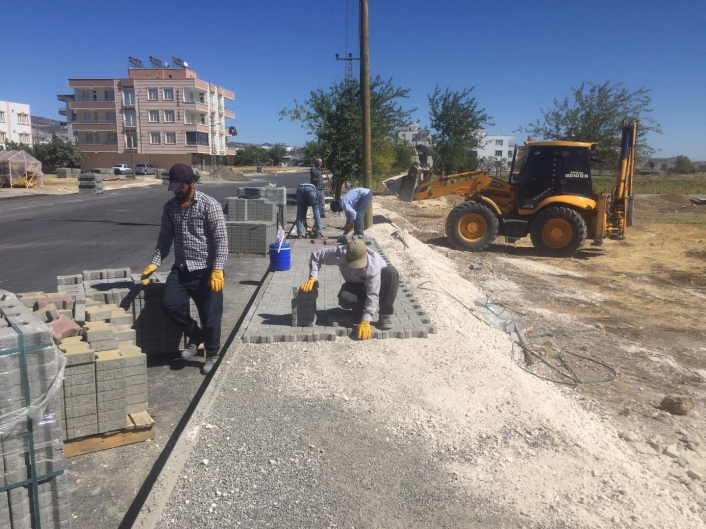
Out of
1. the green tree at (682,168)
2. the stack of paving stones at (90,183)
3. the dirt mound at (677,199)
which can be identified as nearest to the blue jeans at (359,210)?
the dirt mound at (677,199)

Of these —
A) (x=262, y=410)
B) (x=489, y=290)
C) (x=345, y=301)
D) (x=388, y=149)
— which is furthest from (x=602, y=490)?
(x=388, y=149)

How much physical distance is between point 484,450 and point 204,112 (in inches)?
2887

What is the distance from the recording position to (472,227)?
47.0 ft

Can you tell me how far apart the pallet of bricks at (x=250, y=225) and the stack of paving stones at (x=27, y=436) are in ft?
31.0

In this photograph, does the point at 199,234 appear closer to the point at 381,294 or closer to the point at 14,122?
the point at 381,294

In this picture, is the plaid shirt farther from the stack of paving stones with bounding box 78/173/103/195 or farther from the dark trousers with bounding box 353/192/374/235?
the stack of paving stones with bounding box 78/173/103/195

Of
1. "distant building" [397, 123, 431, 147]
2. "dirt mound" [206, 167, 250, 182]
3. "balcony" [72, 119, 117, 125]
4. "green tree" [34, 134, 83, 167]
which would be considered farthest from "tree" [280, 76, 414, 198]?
"balcony" [72, 119, 117, 125]

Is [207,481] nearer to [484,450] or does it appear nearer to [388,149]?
[484,450]

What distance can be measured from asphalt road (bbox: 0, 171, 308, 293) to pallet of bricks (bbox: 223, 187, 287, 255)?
1.54 meters

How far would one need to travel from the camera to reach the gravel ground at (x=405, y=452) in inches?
130

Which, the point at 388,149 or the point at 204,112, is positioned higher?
the point at 204,112

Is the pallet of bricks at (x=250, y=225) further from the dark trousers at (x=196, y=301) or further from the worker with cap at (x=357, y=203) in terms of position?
the dark trousers at (x=196, y=301)

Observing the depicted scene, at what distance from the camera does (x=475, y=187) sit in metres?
14.6

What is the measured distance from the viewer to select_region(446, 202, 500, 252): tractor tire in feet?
46.2
